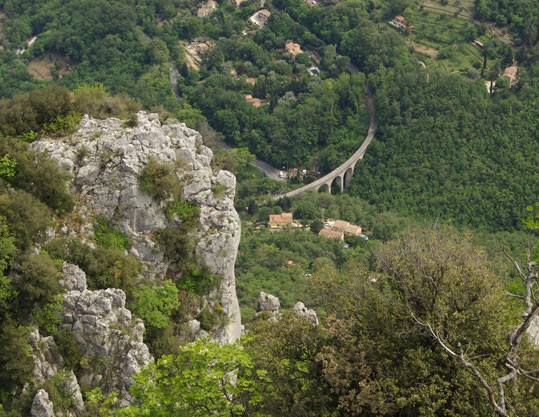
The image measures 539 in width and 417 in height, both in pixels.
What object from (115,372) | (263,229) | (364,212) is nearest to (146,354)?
(115,372)

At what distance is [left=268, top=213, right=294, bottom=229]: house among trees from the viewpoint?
71188 millimetres

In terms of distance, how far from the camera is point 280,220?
7200 cm

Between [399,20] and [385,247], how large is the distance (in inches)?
3369

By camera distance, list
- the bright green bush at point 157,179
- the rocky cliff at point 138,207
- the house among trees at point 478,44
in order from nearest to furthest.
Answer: the rocky cliff at point 138,207 → the bright green bush at point 157,179 → the house among trees at point 478,44

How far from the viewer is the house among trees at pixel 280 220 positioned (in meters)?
71.2

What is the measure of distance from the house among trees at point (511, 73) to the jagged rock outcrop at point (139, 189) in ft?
209

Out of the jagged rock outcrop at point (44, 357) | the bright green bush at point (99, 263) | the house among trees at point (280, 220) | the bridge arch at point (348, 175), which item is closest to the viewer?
the jagged rock outcrop at point (44, 357)

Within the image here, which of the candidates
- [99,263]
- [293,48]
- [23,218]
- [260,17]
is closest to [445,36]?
[293,48]

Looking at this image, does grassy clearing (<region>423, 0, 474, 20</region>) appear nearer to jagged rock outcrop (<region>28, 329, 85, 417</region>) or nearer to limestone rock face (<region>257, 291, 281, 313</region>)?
limestone rock face (<region>257, 291, 281, 313</region>)

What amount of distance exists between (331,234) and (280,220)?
16.2 feet

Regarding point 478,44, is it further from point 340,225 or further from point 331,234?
point 331,234

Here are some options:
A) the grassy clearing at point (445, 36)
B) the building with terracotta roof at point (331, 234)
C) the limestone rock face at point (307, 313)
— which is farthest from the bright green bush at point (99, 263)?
the grassy clearing at point (445, 36)

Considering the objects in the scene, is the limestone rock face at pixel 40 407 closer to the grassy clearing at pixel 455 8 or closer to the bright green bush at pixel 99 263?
the bright green bush at pixel 99 263

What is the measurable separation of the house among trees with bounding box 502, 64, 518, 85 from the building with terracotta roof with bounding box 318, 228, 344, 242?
1124 inches
